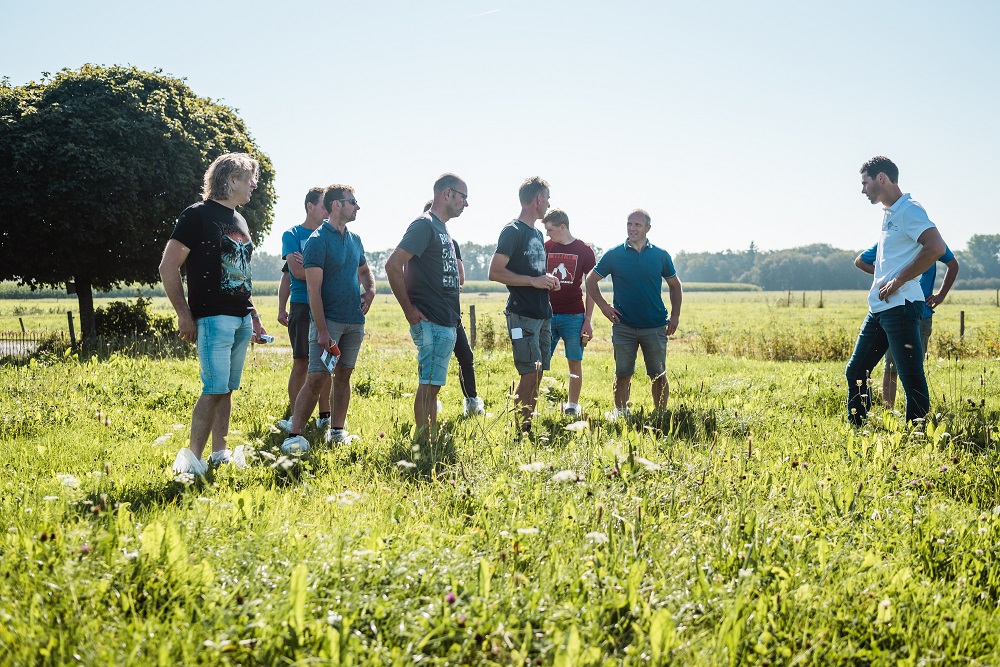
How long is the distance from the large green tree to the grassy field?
10.6 meters

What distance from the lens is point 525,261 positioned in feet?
18.5

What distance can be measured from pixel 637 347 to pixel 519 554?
4051 mm

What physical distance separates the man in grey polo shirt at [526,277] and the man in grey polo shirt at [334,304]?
1.25m

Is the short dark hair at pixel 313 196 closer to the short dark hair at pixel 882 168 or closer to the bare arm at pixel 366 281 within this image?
the bare arm at pixel 366 281

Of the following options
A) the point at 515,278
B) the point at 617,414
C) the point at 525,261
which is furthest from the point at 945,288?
the point at 515,278

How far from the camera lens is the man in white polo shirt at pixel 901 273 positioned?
505 centimetres

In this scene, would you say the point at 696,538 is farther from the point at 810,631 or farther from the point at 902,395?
the point at 902,395

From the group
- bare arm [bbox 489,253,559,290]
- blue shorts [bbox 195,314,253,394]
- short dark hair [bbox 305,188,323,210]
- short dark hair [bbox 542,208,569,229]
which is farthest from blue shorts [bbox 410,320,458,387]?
short dark hair [bbox 542,208,569,229]

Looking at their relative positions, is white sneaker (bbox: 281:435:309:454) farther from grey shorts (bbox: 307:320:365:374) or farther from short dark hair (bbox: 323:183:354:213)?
short dark hair (bbox: 323:183:354:213)

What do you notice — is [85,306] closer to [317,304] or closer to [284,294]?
[284,294]

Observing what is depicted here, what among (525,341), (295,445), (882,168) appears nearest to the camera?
(295,445)

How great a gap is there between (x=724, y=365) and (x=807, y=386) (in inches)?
150

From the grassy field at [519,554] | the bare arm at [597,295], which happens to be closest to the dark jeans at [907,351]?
the grassy field at [519,554]

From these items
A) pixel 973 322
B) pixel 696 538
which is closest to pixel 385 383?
pixel 696 538
